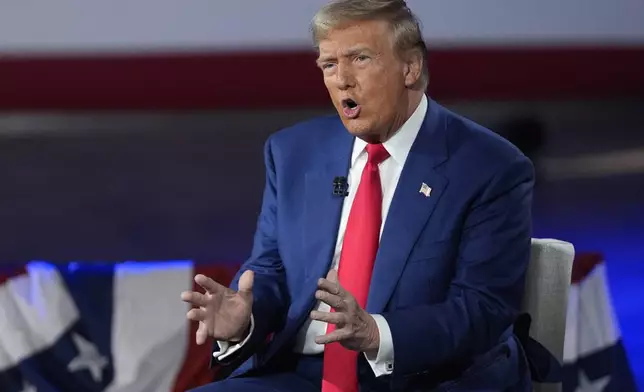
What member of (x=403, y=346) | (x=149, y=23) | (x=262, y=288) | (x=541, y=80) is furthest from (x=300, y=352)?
(x=541, y=80)

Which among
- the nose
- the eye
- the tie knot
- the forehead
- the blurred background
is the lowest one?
the blurred background

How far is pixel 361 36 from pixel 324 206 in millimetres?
284

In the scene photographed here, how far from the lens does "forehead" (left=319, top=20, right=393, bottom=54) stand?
1.66 metres

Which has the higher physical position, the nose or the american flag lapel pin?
the nose

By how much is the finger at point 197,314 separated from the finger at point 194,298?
10 millimetres

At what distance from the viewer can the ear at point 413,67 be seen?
171 centimetres

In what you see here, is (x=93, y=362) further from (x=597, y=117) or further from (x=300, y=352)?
(x=597, y=117)

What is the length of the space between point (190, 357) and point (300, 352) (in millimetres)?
787

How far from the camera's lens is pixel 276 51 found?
5516mm

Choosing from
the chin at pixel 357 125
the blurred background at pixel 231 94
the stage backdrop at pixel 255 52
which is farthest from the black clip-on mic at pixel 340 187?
the stage backdrop at pixel 255 52

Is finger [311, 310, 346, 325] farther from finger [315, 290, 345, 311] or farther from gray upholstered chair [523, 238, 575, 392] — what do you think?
gray upholstered chair [523, 238, 575, 392]

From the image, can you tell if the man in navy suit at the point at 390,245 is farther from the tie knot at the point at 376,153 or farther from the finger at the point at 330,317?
the finger at the point at 330,317

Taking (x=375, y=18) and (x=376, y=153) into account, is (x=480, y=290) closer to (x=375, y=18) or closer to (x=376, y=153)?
(x=376, y=153)

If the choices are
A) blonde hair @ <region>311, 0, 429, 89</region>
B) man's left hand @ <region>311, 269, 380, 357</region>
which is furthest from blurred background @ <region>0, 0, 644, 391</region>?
man's left hand @ <region>311, 269, 380, 357</region>
